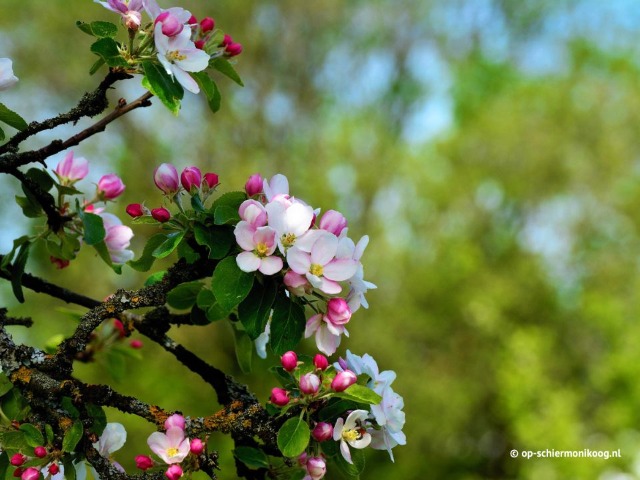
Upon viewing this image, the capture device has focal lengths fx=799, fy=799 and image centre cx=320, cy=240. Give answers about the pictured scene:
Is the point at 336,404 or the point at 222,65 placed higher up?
the point at 222,65

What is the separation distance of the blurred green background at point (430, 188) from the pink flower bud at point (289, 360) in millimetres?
8630

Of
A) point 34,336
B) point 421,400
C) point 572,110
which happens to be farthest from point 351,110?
point 34,336

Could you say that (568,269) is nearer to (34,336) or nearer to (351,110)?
(351,110)

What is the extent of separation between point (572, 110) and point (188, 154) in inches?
230

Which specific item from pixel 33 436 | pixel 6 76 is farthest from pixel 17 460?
pixel 6 76

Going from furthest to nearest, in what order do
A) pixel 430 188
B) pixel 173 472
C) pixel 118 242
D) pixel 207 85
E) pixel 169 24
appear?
pixel 430 188
pixel 118 242
pixel 207 85
pixel 169 24
pixel 173 472

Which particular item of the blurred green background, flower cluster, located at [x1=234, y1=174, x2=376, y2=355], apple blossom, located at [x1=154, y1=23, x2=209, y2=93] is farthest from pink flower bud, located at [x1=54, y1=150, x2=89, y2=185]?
the blurred green background

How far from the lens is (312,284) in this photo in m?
0.98

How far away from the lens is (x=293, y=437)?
3.28ft

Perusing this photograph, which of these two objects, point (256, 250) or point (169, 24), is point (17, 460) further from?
point (169, 24)

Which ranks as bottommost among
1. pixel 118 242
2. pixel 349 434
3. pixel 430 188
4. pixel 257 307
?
pixel 349 434

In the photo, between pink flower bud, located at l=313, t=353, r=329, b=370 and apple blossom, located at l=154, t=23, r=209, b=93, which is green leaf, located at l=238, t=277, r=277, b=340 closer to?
pink flower bud, located at l=313, t=353, r=329, b=370

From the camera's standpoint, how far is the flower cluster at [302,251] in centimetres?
98

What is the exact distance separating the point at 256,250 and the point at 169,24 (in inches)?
13.2
